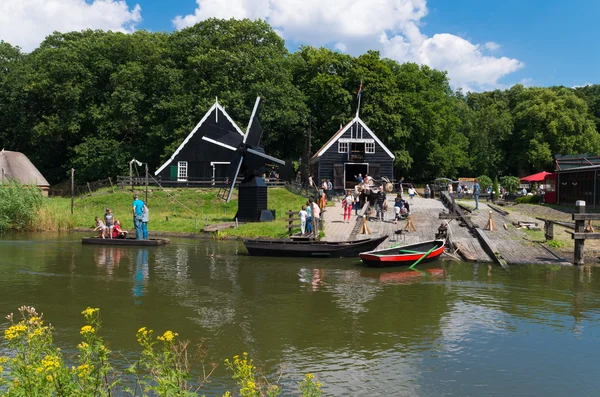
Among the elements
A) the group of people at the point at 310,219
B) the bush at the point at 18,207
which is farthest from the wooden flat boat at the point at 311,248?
the bush at the point at 18,207

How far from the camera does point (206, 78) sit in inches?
2163

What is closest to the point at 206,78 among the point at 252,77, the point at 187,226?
the point at 252,77

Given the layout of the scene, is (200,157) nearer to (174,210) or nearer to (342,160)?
(174,210)

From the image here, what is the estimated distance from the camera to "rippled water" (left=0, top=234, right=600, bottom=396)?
34.3ft

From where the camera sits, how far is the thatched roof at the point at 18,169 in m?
50.0

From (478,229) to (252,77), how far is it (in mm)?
31053

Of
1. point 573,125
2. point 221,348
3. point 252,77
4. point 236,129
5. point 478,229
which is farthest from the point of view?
point 573,125

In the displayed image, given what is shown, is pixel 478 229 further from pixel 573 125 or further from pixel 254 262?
pixel 573 125

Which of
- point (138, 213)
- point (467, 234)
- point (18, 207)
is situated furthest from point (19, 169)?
point (467, 234)

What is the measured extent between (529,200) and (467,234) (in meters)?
22.5

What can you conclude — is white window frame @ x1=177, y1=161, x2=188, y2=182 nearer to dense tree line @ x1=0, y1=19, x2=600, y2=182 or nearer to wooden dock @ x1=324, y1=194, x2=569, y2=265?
dense tree line @ x1=0, y1=19, x2=600, y2=182

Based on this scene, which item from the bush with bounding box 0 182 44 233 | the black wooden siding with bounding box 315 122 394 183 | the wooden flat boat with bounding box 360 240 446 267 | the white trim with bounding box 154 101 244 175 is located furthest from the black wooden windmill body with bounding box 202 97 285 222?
the black wooden siding with bounding box 315 122 394 183

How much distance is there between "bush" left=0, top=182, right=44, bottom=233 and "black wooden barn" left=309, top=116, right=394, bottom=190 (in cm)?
2513

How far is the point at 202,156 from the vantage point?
49.8m
